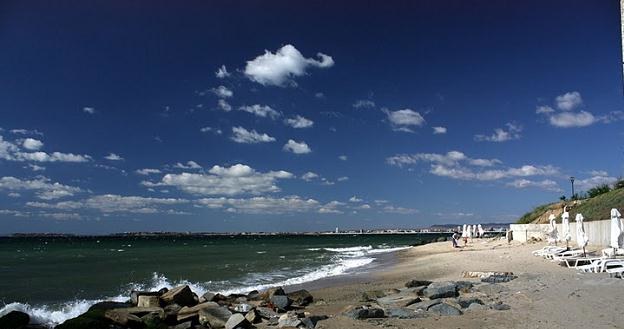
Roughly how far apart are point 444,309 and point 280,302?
4453 millimetres

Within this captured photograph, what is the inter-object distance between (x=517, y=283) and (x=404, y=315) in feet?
18.0

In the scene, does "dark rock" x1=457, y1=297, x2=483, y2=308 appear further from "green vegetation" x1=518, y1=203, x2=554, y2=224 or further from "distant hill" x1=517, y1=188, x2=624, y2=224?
"green vegetation" x1=518, y1=203, x2=554, y2=224

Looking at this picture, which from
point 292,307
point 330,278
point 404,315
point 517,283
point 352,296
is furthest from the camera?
point 330,278

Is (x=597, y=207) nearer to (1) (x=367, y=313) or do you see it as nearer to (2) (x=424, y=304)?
(2) (x=424, y=304)

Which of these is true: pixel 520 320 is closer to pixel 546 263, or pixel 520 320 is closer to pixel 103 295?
pixel 546 263

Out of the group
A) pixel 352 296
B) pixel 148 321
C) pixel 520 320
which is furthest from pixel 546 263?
pixel 148 321

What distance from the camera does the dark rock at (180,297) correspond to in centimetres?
1404

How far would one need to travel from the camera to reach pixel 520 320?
10.3m

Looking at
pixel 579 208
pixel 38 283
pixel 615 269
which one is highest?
pixel 579 208

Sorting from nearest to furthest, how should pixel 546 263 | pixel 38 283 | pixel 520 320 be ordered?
pixel 520 320
pixel 546 263
pixel 38 283

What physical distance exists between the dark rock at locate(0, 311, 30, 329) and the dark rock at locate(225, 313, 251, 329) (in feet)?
15.0

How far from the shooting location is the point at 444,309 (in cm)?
1159

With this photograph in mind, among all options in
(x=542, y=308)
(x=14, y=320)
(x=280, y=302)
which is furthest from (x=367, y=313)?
(x=14, y=320)

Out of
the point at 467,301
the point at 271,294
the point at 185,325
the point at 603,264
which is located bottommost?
the point at 185,325
